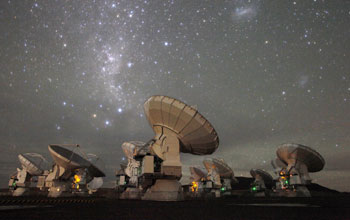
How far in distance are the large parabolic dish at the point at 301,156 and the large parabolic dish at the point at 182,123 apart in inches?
793

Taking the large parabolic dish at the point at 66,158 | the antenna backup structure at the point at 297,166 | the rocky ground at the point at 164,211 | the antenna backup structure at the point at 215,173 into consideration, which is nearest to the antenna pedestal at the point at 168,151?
the rocky ground at the point at 164,211

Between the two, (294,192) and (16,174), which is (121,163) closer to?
(16,174)

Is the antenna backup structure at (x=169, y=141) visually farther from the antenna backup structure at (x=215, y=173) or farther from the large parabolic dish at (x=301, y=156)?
the large parabolic dish at (x=301, y=156)

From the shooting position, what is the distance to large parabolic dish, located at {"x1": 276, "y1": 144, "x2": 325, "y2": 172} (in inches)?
1455

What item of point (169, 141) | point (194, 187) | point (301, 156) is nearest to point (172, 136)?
point (169, 141)

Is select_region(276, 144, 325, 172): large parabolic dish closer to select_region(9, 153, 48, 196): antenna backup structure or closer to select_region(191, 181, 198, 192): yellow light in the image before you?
select_region(191, 181, 198, 192): yellow light

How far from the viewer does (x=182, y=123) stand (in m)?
21.6

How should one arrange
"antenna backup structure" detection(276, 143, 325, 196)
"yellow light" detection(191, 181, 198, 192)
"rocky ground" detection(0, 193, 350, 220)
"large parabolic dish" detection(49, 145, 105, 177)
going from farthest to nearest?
1. "yellow light" detection(191, 181, 198, 192)
2. "antenna backup structure" detection(276, 143, 325, 196)
3. "large parabolic dish" detection(49, 145, 105, 177)
4. "rocky ground" detection(0, 193, 350, 220)

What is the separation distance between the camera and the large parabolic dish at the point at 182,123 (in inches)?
826

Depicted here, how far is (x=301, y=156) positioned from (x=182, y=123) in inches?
1023

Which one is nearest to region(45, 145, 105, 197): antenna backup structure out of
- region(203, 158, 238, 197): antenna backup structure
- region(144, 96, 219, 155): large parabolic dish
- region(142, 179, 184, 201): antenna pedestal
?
region(142, 179, 184, 201): antenna pedestal

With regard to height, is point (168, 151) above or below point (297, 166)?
above

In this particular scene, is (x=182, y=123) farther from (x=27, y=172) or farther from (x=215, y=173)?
(x=27, y=172)

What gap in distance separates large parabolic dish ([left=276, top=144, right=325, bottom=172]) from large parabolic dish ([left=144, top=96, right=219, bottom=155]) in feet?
66.1
